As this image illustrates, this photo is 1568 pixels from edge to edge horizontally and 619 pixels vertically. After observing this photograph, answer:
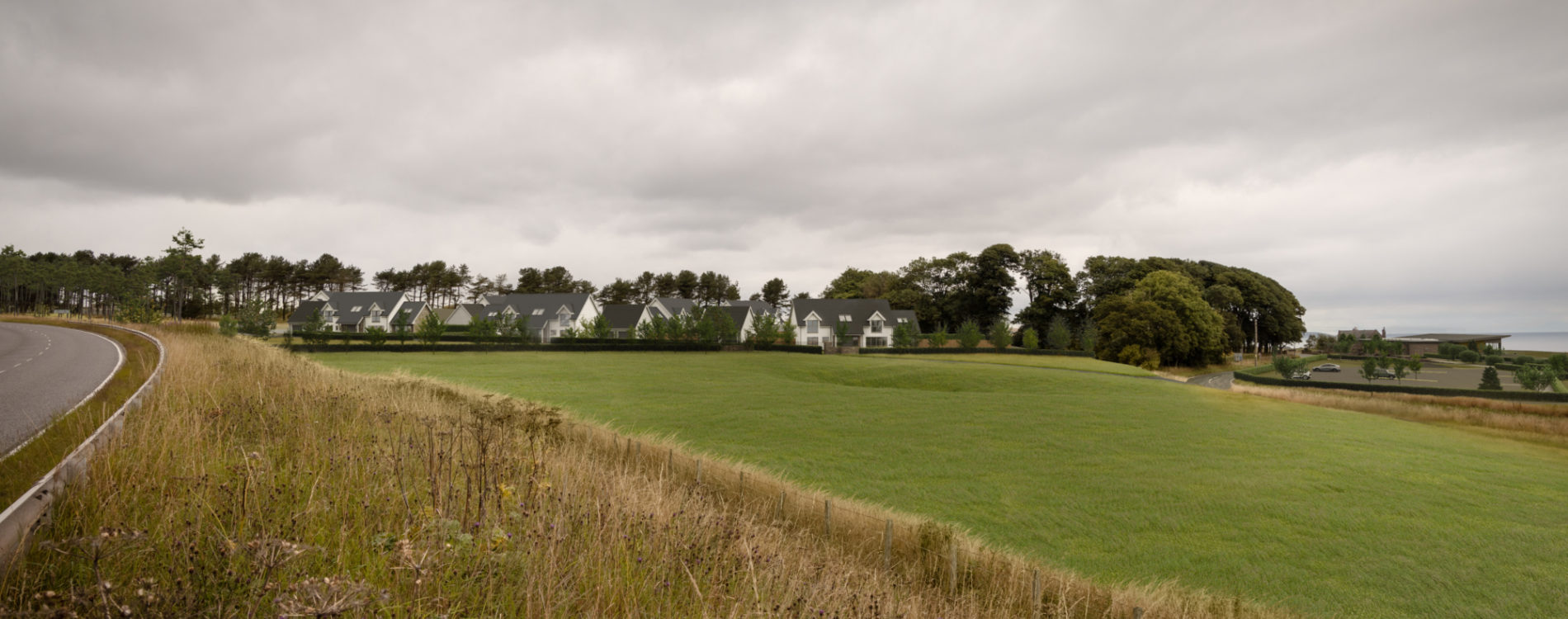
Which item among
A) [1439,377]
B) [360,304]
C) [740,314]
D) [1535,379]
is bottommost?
[1439,377]

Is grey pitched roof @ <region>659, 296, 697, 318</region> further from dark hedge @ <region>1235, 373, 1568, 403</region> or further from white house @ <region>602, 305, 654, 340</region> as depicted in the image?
dark hedge @ <region>1235, 373, 1568, 403</region>

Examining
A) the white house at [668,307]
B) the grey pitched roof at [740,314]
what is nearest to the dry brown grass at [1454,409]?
the grey pitched roof at [740,314]

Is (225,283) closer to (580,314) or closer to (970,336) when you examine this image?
(580,314)

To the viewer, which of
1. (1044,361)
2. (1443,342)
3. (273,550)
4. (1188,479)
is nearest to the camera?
(273,550)

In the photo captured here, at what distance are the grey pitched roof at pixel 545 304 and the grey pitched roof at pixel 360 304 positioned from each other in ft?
56.1

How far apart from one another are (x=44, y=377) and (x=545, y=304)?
82.8 metres

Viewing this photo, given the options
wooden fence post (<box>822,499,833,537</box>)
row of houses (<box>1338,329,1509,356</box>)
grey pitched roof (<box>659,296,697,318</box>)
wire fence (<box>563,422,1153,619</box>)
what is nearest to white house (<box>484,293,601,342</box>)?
grey pitched roof (<box>659,296,697,318</box>)

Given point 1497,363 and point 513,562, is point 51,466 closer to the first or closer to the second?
point 513,562

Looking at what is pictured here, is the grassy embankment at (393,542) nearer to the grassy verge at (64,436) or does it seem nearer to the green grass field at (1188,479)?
the grassy verge at (64,436)

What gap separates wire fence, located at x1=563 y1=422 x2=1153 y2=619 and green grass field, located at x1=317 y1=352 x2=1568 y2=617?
315 cm

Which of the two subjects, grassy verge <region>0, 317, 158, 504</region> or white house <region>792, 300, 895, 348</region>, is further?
white house <region>792, 300, 895, 348</region>

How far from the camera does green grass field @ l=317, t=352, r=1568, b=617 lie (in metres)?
10.9

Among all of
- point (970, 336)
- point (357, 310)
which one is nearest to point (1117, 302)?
point (970, 336)

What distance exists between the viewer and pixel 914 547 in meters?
8.87
